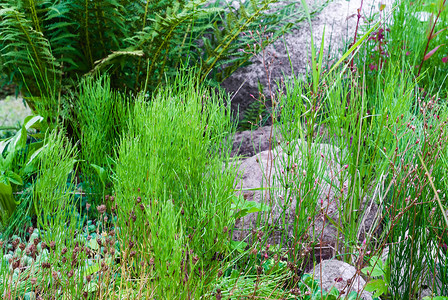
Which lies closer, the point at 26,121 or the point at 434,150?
the point at 434,150

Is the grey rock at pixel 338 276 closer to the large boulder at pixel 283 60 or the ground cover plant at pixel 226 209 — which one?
the ground cover plant at pixel 226 209

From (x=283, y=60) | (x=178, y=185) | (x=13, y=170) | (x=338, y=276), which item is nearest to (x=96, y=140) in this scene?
(x=13, y=170)

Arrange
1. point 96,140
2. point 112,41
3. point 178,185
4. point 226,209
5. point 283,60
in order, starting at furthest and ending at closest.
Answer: point 283,60 < point 112,41 < point 96,140 < point 178,185 < point 226,209

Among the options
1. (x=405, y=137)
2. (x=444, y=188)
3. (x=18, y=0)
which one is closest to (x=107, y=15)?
(x=18, y=0)

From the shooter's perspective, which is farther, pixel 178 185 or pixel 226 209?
pixel 178 185

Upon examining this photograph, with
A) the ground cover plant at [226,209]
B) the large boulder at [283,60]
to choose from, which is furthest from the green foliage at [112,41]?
the ground cover plant at [226,209]

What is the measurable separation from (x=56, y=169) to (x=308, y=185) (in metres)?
1.05

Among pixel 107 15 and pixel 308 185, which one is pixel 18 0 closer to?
pixel 107 15

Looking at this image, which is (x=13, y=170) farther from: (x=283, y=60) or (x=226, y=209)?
(x=283, y=60)

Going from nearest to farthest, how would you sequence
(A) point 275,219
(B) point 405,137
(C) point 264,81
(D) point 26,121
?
(B) point 405,137 → (A) point 275,219 → (D) point 26,121 → (C) point 264,81

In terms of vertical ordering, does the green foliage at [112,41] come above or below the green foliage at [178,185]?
above

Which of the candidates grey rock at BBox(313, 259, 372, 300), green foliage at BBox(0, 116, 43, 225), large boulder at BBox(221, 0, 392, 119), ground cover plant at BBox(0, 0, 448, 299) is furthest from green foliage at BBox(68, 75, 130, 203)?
large boulder at BBox(221, 0, 392, 119)

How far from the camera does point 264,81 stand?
3598mm

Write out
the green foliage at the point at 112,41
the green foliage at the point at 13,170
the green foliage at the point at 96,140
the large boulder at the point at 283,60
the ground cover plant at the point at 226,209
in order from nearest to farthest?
the ground cover plant at the point at 226,209, the green foliage at the point at 13,170, the green foliage at the point at 96,140, the green foliage at the point at 112,41, the large boulder at the point at 283,60
